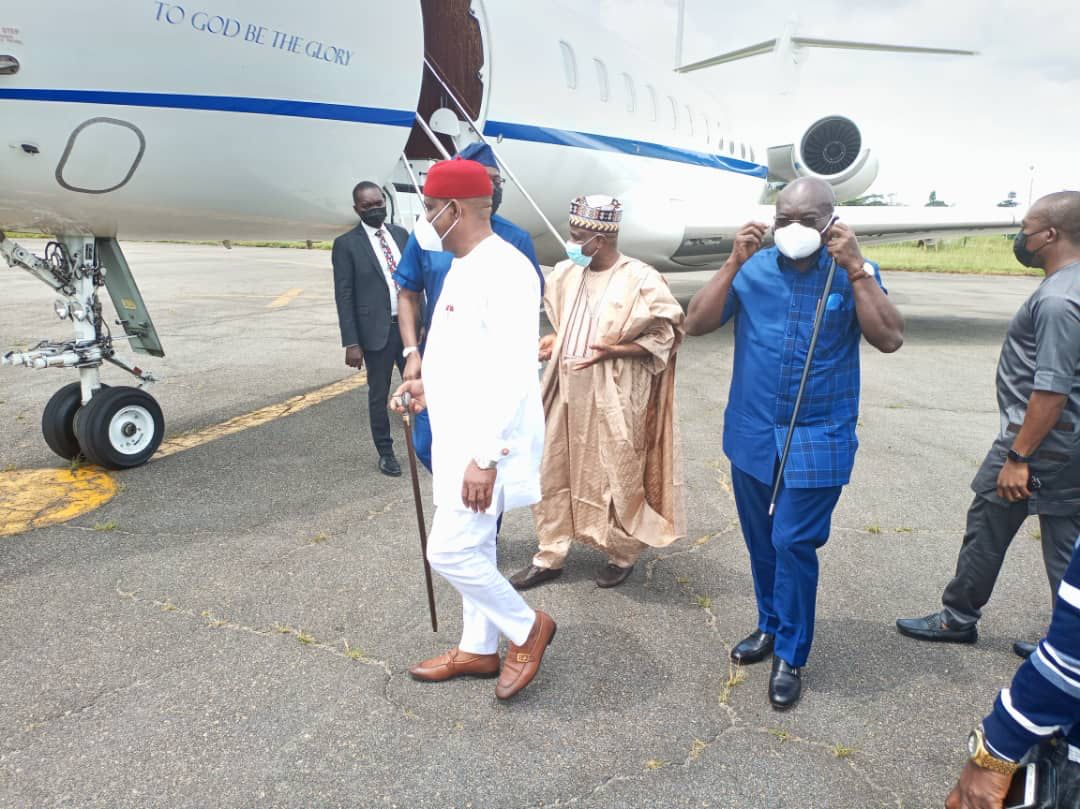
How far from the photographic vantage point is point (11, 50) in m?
3.31

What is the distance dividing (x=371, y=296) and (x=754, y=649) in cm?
311

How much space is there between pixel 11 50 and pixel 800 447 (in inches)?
144

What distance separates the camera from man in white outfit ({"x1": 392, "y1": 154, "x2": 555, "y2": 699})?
230 cm

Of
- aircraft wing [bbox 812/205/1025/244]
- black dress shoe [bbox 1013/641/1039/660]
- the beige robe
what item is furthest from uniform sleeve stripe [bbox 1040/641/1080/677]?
aircraft wing [bbox 812/205/1025/244]

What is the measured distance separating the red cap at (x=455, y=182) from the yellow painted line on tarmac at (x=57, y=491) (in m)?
3.07

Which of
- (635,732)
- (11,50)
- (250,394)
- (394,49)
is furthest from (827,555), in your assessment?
(250,394)

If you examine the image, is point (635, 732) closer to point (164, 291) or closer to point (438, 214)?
point (438, 214)

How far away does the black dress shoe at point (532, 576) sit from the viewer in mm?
3498

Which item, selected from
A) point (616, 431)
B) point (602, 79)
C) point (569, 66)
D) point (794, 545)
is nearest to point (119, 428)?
point (616, 431)

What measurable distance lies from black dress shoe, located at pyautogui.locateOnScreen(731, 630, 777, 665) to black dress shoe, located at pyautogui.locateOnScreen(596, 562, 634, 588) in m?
0.71

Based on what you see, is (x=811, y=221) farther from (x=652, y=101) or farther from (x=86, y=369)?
(x=652, y=101)

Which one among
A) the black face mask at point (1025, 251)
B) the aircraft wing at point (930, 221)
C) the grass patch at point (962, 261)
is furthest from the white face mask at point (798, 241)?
the grass patch at point (962, 261)

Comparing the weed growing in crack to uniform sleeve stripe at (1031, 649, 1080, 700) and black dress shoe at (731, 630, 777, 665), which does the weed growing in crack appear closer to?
black dress shoe at (731, 630, 777, 665)

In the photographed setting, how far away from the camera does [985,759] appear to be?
1573 millimetres
